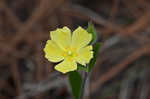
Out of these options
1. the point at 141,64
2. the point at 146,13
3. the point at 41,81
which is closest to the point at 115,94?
the point at 141,64

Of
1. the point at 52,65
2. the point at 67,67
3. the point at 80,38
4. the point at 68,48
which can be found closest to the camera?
the point at 67,67

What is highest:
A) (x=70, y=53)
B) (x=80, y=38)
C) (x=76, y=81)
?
(x=80, y=38)

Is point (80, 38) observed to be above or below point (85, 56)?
above

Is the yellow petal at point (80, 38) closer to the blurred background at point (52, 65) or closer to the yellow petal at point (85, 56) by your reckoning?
the yellow petal at point (85, 56)

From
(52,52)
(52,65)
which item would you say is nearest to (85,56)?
(52,52)

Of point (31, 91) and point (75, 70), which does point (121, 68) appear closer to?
point (31, 91)

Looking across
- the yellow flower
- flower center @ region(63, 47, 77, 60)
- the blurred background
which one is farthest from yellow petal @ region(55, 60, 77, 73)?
the blurred background

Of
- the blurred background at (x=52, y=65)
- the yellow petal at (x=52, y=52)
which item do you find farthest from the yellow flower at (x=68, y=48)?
the blurred background at (x=52, y=65)

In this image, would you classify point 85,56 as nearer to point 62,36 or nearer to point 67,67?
point 67,67
